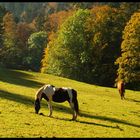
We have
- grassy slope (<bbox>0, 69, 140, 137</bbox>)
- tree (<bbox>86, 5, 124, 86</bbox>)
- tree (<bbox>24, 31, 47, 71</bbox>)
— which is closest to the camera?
grassy slope (<bbox>0, 69, 140, 137</bbox>)

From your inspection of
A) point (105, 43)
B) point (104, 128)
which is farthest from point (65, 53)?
point (104, 128)

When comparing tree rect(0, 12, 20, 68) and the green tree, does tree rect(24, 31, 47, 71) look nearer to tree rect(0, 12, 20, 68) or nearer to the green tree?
tree rect(0, 12, 20, 68)

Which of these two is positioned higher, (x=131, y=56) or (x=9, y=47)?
(x=131, y=56)

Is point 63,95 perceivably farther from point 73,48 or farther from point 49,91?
point 73,48

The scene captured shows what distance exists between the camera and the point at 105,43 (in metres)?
77.9

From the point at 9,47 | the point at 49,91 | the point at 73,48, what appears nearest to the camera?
the point at 49,91

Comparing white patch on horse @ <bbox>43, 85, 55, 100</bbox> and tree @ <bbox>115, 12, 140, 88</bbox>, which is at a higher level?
white patch on horse @ <bbox>43, 85, 55, 100</bbox>

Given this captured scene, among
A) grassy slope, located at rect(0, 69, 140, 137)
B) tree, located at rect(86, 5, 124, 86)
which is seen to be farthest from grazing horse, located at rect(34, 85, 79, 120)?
tree, located at rect(86, 5, 124, 86)

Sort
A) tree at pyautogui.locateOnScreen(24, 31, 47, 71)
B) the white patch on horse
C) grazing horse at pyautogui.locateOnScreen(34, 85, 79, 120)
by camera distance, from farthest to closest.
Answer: tree at pyautogui.locateOnScreen(24, 31, 47, 71)
the white patch on horse
grazing horse at pyautogui.locateOnScreen(34, 85, 79, 120)

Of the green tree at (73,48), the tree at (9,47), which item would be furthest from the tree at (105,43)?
the tree at (9,47)

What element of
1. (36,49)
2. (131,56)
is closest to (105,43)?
(131,56)

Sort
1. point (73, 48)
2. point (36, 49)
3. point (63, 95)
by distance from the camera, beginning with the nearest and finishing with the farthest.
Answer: point (63, 95) → point (73, 48) → point (36, 49)

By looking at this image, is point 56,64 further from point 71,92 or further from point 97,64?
point 71,92

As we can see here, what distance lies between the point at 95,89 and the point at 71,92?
85.7 ft
